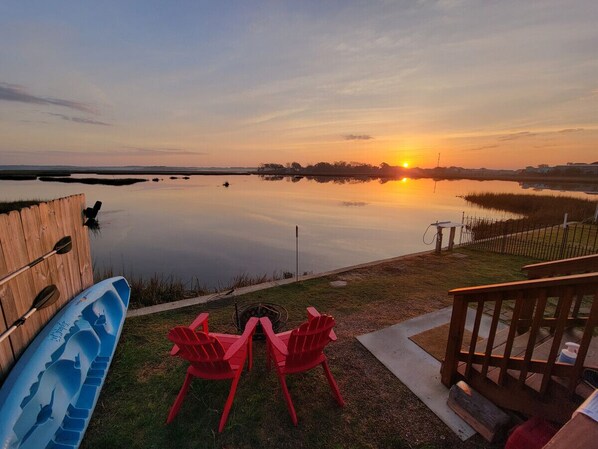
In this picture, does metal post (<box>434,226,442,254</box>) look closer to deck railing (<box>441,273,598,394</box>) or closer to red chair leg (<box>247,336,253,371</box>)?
deck railing (<box>441,273,598,394</box>)

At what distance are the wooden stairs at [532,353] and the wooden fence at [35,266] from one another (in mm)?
3826

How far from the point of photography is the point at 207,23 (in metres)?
7.49

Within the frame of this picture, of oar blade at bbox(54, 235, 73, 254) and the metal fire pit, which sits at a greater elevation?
oar blade at bbox(54, 235, 73, 254)

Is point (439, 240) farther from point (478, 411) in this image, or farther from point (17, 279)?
point (17, 279)

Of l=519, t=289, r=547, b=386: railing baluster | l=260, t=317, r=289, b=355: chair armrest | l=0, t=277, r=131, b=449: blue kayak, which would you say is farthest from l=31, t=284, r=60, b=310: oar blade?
l=519, t=289, r=547, b=386: railing baluster

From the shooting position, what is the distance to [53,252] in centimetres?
279

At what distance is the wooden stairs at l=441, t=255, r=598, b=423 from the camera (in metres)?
1.84

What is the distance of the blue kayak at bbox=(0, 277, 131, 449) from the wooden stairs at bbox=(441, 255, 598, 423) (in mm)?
3477

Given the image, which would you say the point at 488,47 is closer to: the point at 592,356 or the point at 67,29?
the point at 592,356

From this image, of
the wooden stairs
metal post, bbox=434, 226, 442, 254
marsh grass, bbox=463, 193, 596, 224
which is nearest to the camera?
the wooden stairs

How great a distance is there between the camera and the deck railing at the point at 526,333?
1.80 meters

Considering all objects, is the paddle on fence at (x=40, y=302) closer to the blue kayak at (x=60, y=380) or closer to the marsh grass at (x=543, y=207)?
the blue kayak at (x=60, y=380)

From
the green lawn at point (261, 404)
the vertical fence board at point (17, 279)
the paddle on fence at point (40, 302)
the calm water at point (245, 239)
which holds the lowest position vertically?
the calm water at point (245, 239)

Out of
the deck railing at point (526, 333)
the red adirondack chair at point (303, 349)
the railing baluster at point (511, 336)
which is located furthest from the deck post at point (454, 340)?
the red adirondack chair at point (303, 349)
